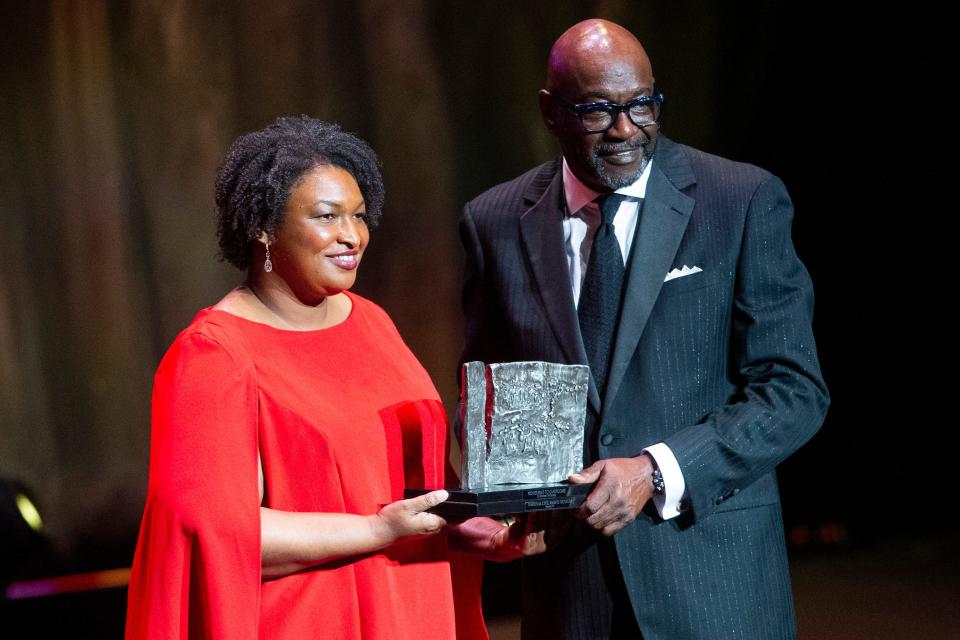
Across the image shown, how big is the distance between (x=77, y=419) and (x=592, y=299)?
2458 millimetres

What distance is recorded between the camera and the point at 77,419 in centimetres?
399

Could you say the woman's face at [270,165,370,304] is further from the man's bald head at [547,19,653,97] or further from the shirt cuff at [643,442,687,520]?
the shirt cuff at [643,442,687,520]

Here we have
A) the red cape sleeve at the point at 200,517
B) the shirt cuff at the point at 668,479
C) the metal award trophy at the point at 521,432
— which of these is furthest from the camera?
the shirt cuff at the point at 668,479

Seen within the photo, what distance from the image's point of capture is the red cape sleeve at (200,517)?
182 cm

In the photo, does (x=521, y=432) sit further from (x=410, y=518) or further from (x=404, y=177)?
(x=404, y=177)

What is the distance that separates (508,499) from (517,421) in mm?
154

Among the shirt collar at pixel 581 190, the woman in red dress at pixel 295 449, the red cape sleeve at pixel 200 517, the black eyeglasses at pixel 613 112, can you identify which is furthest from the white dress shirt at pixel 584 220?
the red cape sleeve at pixel 200 517

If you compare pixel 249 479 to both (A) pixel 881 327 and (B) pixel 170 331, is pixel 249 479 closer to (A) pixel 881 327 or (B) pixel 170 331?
(B) pixel 170 331

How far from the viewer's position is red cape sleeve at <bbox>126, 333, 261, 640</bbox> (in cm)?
182

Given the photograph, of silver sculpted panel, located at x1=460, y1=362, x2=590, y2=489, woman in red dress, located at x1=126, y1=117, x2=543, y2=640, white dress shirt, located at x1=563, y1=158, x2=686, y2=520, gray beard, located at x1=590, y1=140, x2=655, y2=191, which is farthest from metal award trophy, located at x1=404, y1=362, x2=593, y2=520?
gray beard, located at x1=590, y1=140, x2=655, y2=191

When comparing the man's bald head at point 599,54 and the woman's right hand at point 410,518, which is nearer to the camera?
the woman's right hand at point 410,518

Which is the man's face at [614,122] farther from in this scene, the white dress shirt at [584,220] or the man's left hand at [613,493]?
the man's left hand at [613,493]

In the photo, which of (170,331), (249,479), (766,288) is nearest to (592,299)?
(766,288)

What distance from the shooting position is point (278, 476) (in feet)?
6.28
